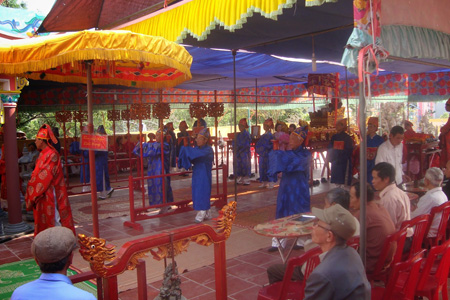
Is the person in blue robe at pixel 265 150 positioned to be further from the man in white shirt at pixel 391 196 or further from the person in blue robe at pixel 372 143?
the man in white shirt at pixel 391 196

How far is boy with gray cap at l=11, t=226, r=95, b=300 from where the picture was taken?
1.72m

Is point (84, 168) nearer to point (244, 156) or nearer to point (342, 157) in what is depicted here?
point (244, 156)

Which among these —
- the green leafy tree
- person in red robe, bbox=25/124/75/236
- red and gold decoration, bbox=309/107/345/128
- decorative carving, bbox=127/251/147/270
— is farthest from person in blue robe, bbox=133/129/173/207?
the green leafy tree

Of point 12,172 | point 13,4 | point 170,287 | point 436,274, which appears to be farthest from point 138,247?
point 13,4

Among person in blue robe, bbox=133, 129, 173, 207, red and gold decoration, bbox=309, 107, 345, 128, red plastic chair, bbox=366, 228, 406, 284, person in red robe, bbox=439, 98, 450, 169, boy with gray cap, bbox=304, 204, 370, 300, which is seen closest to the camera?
boy with gray cap, bbox=304, 204, 370, 300

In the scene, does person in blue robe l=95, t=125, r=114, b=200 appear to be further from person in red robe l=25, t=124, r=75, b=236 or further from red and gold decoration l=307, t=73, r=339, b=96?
red and gold decoration l=307, t=73, r=339, b=96

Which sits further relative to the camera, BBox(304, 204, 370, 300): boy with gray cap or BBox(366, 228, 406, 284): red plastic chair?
BBox(366, 228, 406, 284): red plastic chair

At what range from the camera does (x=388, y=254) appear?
116 inches

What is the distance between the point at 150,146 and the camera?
7148 millimetres

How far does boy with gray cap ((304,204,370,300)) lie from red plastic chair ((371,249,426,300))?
64cm

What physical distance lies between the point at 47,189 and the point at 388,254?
13.1 feet

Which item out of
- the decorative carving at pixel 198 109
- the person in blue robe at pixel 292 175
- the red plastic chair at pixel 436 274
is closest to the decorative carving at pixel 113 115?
the decorative carving at pixel 198 109

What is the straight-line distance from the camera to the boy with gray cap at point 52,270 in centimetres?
172

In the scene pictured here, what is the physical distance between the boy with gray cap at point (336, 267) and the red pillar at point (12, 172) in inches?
216
